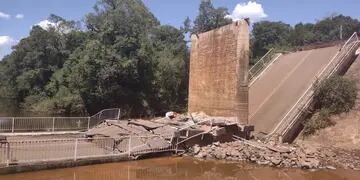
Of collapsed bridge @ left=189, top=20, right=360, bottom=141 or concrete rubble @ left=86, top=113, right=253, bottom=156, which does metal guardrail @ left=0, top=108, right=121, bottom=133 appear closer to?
concrete rubble @ left=86, top=113, right=253, bottom=156

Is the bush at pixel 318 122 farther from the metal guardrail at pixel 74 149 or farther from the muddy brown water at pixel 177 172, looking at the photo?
the metal guardrail at pixel 74 149

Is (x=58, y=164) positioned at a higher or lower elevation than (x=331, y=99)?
lower

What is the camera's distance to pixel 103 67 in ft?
133

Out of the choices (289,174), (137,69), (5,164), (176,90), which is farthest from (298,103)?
(176,90)

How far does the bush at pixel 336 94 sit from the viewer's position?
75.4 feet

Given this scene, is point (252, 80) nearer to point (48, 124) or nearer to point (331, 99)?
point (331, 99)

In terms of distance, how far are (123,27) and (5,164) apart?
98.5 feet

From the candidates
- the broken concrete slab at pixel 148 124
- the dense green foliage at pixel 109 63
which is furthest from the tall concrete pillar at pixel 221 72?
the dense green foliage at pixel 109 63

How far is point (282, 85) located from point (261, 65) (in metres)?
7.00

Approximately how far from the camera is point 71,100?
45.9m

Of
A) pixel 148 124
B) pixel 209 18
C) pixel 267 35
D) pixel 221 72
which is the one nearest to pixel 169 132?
pixel 148 124

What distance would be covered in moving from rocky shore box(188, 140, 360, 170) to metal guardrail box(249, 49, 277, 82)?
1364 centimetres

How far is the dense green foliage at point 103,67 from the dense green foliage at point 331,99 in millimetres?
21538

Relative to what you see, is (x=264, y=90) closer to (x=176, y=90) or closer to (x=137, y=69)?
(x=137, y=69)
